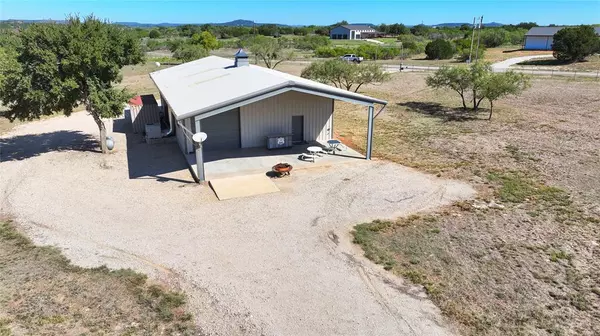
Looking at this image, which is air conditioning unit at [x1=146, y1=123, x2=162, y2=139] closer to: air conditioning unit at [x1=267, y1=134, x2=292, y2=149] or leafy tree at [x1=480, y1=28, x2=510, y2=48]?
air conditioning unit at [x1=267, y1=134, x2=292, y2=149]

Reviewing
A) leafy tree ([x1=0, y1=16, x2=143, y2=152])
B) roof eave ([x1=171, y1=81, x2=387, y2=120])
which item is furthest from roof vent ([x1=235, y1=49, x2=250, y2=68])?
roof eave ([x1=171, y1=81, x2=387, y2=120])

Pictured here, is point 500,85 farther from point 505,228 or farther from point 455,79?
point 505,228

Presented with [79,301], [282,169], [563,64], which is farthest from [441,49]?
[79,301]

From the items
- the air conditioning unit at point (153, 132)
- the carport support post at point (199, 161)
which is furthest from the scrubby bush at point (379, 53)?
the carport support post at point (199, 161)

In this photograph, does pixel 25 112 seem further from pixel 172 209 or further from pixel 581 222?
pixel 581 222

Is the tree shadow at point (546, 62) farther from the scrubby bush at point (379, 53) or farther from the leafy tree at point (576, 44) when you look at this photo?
the scrubby bush at point (379, 53)
